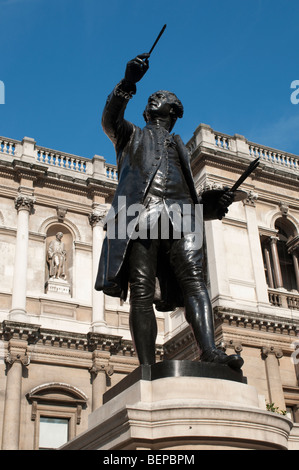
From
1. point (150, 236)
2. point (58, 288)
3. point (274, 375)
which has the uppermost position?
point (58, 288)

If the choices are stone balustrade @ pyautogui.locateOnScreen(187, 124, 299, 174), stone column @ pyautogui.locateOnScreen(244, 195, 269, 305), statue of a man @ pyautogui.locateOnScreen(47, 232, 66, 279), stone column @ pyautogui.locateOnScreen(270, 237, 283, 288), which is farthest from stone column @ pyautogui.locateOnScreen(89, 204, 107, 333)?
stone column @ pyautogui.locateOnScreen(270, 237, 283, 288)

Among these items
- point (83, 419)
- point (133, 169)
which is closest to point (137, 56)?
point (133, 169)

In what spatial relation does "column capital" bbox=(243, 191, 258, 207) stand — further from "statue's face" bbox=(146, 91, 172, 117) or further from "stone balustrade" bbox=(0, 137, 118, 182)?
"statue's face" bbox=(146, 91, 172, 117)

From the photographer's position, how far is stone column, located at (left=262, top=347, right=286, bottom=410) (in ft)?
58.7

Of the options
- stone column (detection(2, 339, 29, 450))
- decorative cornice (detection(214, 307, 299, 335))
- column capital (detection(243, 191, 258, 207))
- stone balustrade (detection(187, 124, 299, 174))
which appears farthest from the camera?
stone balustrade (detection(187, 124, 299, 174))

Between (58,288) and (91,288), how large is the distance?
1163 millimetres

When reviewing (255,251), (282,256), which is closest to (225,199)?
(255,251)

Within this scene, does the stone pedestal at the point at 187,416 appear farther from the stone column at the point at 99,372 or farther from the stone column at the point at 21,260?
the stone column at the point at 21,260

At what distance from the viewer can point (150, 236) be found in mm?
4848

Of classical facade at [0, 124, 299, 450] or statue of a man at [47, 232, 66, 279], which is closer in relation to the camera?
classical facade at [0, 124, 299, 450]

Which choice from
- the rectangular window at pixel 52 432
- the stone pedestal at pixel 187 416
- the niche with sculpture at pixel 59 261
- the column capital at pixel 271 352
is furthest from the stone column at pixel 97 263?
the stone pedestal at pixel 187 416

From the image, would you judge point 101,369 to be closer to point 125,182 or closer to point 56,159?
point 56,159

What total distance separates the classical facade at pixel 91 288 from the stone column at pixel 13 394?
0.10ft

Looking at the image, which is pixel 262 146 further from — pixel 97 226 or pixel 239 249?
pixel 97 226
